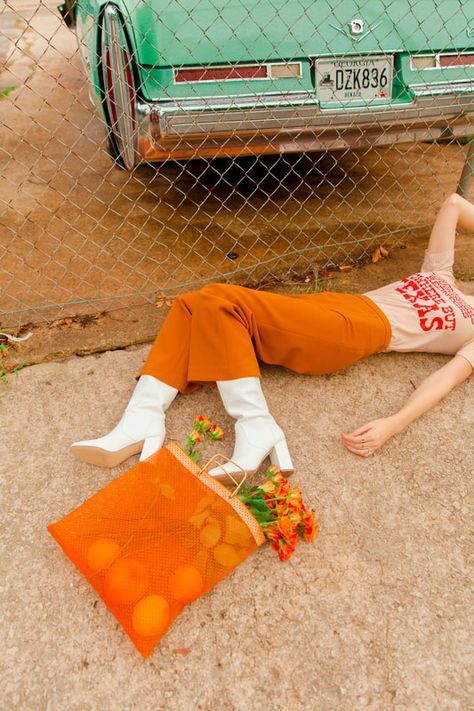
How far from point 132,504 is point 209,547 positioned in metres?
0.27

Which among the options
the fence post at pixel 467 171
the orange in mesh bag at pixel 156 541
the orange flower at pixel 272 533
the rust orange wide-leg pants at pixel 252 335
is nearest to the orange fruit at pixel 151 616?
the orange in mesh bag at pixel 156 541

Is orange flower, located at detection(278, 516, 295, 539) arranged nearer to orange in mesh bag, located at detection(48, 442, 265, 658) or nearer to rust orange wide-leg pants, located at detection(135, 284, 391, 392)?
orange in mesh bag, located at detection(48, 442, 265, 658)

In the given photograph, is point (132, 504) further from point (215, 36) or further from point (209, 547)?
point (215, 36)

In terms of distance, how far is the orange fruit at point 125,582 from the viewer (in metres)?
1.54

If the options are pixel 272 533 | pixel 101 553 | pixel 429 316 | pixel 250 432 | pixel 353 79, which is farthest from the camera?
pixel 353 79

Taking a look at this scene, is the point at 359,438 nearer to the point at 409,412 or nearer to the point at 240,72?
the point at 409,412

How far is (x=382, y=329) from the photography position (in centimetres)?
224

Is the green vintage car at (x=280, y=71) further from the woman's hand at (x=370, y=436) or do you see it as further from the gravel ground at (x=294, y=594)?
the woman's hand at (x=370, y=436)

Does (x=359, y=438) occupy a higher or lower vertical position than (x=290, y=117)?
lower

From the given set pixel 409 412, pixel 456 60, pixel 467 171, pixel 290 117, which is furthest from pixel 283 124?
pixel 409 412

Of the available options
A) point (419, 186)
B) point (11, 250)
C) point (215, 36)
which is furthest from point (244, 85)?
point (419, 186)

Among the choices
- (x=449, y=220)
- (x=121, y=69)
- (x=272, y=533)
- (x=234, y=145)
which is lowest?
(x=272, y=533)

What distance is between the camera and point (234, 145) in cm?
259

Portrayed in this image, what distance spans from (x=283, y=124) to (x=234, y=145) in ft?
0.78
